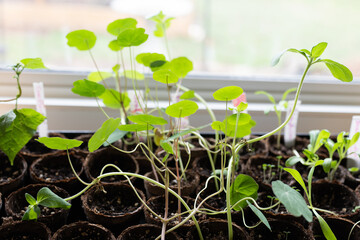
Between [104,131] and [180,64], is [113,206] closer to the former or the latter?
[104,131]

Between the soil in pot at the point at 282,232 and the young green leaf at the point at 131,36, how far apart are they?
56cm

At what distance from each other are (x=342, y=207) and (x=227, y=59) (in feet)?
3.11

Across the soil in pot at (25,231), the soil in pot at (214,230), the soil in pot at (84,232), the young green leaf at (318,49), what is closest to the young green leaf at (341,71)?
the young green leaf at (318,49)

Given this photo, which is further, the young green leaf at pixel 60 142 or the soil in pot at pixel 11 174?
the soil in pot at pixel 11 174

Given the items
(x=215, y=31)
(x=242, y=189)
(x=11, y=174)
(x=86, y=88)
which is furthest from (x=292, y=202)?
(x=215, y=31)

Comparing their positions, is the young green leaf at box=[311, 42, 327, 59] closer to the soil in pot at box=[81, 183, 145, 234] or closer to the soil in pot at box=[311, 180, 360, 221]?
the soil in pot at box=[311, 180, 360, 221]

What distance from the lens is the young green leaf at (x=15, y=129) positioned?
905mm

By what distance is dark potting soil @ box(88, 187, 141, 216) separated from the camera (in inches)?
38.3

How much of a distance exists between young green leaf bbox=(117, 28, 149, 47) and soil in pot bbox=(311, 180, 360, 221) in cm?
68

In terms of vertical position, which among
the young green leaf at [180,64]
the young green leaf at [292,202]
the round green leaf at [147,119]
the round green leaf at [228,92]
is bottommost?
the young green leaf at [292,202]

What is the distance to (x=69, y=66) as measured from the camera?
1.56 meters

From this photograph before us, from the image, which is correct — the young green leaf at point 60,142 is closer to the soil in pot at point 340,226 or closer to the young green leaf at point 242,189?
the young green leaf at point 242,189

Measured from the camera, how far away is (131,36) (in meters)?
0.91

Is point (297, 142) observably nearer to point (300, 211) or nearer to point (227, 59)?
point (227, 59)
